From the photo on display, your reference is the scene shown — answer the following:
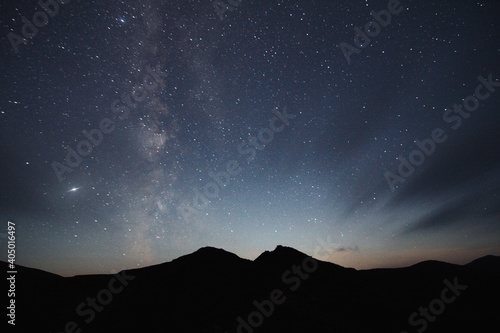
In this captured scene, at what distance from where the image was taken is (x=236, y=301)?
18922mm

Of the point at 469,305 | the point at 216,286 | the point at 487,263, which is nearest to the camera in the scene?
the point at 216,286

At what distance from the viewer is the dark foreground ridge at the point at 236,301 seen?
52.7 ft

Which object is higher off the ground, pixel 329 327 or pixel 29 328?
pixel 29 328

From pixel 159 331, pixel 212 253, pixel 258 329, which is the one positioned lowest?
pixel 258 329

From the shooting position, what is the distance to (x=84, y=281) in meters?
24.9

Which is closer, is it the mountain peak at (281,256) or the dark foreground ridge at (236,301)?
the dark foreground ridge at (236,301)

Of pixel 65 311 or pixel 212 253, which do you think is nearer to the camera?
pixel 65 311

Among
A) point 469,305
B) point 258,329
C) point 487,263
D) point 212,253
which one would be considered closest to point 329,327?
point 258,329

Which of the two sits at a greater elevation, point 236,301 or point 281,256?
point 281,256

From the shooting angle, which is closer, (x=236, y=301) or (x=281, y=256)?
(x=236, y=301)

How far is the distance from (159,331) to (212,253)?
13.7m

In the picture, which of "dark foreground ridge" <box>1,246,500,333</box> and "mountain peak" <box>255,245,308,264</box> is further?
"mountain peak" <box>255,245,308,264</box>

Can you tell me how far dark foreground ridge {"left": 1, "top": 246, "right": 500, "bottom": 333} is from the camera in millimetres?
16062

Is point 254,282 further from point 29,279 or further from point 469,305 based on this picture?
point 469,305
